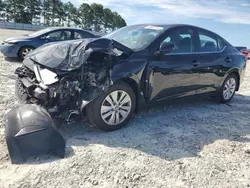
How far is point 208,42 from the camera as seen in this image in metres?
5.74

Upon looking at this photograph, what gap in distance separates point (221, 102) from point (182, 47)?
2.01 metres

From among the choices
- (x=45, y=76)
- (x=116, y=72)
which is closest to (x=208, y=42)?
(x=116, y=72)

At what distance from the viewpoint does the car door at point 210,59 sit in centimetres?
549

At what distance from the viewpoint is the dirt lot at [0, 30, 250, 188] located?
297cm

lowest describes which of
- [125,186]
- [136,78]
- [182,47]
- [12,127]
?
[125,186]

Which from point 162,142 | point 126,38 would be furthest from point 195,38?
point 162,142

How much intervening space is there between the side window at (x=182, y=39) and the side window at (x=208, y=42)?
302mm

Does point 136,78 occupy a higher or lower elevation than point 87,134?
higher

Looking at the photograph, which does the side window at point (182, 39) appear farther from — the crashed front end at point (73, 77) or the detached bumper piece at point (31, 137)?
the detached bumper piece at point (31, 137)

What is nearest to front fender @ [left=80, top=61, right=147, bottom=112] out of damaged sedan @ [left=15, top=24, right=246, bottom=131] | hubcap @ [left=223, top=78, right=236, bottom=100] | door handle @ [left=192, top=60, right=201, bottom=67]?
damaged sedan @ [left=15, top=24, right=246, bottom=131]

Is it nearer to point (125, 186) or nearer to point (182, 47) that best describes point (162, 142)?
point (125, 186)

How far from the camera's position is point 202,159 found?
11.8 ft

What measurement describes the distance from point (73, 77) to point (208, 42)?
316cm

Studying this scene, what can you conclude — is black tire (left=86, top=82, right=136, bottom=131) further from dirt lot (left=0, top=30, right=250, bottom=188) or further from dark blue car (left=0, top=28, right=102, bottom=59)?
A: dark blue car (left=0, top=28, right=102, bottom=59)
